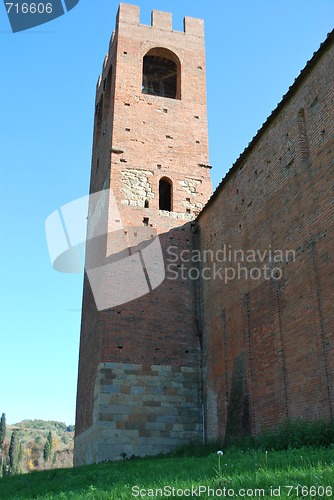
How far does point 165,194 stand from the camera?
52.2ft

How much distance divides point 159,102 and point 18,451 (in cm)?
5216

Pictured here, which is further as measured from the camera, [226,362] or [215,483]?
[226,362]

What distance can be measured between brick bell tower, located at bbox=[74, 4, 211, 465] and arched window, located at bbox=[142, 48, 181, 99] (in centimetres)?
4

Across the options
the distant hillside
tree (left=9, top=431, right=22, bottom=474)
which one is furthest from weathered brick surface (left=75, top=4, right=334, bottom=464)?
tree (left=9, top=431, right=22, bottom=474)

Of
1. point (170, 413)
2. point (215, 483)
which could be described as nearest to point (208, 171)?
point (170, 413)

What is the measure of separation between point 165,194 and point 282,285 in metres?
6.75

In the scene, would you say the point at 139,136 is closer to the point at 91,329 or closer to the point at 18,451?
the point at 91,329

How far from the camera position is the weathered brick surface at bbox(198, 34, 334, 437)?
8.80 metres

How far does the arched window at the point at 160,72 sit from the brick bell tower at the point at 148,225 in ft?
0.12

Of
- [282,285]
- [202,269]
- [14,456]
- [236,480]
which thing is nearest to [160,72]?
[202,269]

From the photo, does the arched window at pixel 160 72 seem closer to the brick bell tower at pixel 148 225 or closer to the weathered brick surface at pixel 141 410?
the brick bell tower at pixel 148 225

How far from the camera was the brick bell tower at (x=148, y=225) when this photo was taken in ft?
40.7

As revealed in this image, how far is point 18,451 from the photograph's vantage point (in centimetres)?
5806

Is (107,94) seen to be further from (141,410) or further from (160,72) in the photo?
(141,410)
